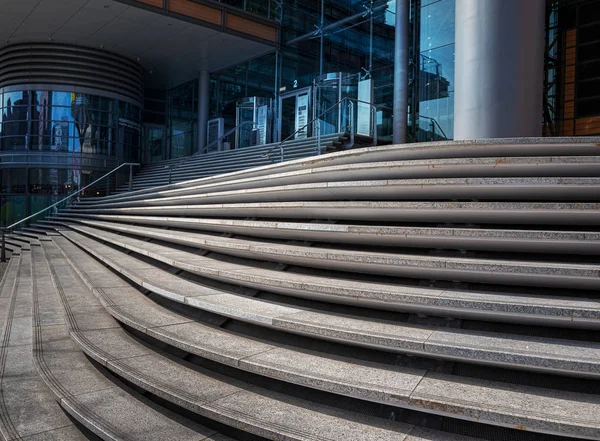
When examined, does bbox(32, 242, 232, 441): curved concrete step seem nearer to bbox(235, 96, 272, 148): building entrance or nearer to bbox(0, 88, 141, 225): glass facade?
bbox(235, 96, 272, 148): building entrance

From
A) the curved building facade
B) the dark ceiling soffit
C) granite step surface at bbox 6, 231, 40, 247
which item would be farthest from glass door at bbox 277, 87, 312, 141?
granite step surface at bbox 6, 231, 40, 247

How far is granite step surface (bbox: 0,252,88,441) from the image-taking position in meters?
3.44

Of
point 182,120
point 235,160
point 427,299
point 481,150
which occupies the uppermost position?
point 182,120

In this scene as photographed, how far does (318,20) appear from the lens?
2047cm

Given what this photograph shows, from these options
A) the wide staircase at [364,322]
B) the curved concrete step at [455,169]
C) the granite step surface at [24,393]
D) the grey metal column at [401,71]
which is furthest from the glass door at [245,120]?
the granite step surface at [24,393]

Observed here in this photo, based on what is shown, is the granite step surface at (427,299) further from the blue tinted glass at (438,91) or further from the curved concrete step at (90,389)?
the blue tinted glass at (438,91)

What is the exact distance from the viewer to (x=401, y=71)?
16016mm

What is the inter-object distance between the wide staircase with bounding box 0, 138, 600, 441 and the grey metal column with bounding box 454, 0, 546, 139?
1.65m

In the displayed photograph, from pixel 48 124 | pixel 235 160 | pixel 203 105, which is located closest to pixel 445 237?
pixel 235 160

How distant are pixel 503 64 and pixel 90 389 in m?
6.08

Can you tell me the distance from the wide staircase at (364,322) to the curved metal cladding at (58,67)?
54.0 feet

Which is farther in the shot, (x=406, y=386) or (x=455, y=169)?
(x=455, y=169)

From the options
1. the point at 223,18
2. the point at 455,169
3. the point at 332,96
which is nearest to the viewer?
the point at 455,169

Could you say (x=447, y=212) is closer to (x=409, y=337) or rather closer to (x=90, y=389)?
(x=409, y=337)
